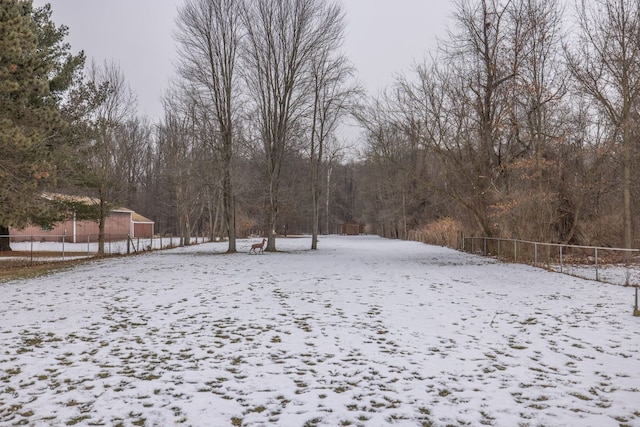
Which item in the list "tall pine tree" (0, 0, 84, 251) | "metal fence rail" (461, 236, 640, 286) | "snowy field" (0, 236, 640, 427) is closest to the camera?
"snowy field" (0, 236, 640, 427)

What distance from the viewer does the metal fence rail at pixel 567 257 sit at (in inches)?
594

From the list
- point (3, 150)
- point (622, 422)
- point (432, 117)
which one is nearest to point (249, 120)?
point (432, 117)

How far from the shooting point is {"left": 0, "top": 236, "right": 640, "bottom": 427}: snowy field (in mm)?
4027

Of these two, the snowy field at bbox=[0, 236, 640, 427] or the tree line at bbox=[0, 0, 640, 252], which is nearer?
the snowy field at bbox=[0, 236, 640, 427]

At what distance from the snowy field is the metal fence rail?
16.5ft

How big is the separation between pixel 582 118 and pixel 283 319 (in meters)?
19.3

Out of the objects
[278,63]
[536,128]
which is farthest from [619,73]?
[278,63]

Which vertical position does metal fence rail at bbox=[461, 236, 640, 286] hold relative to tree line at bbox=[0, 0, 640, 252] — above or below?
below

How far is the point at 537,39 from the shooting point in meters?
19.0

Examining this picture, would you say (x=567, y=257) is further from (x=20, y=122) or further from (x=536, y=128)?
(x=20, y=122)

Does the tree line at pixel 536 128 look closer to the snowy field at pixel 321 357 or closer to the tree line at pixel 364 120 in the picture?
the tree line at pixel 364 120

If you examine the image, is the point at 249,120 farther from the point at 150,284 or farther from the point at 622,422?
the point at 622,422

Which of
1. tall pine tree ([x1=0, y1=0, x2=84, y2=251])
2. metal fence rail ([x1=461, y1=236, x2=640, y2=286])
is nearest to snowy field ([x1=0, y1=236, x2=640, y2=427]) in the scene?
tall pine tree ([x1=0, y1=0, x2=84, y2=251])

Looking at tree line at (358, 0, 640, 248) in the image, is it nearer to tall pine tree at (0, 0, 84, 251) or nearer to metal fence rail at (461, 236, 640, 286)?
metal fence rail at (461, 236, 640, 286)
